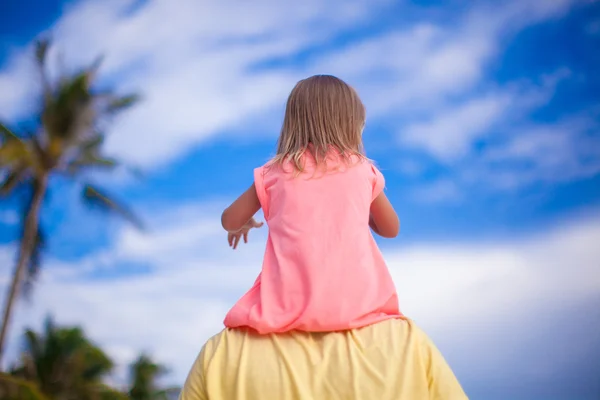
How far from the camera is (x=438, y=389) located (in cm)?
221

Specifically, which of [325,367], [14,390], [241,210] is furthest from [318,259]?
[14,390]

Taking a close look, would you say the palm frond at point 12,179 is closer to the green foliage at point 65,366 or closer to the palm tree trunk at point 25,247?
the palm tree trunk at point 25,247

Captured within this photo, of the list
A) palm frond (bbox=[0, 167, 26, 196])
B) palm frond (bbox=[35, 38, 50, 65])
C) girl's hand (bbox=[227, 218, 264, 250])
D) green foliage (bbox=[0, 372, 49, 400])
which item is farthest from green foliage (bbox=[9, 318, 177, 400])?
girl's hand (bbox=[227, 218, 264, 250])

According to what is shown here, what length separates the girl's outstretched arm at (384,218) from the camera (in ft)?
9.10

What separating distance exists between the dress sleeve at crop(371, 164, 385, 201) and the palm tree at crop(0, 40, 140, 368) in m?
15.0

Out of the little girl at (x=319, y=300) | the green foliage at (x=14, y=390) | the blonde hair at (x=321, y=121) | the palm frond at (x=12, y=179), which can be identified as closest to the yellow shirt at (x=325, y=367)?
the little girl at (x=319, y=300)

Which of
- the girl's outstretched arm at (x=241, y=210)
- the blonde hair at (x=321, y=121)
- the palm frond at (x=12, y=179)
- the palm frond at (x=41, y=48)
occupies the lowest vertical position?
the girl's outstretched arm at (x=241, y=210)

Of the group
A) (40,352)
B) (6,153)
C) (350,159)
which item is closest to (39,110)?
(6,153)

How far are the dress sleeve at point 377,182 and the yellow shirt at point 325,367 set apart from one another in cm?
58

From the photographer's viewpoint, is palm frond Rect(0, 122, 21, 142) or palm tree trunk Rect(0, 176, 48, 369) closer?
palm tree trunk Rect(0, 176, 48, 369)

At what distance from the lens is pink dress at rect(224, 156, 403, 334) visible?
229 centimetres

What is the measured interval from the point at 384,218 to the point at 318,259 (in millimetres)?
556

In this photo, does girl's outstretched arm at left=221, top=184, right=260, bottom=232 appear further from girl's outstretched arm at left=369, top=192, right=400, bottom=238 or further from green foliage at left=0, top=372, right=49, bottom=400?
green foliage at left=0, top=372, right=49, bottom=400

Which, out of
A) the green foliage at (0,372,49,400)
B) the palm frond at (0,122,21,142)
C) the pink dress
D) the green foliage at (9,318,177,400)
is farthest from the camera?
Result: the green foliage at (9,318,177,400)
